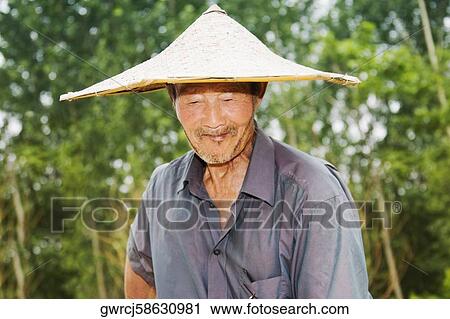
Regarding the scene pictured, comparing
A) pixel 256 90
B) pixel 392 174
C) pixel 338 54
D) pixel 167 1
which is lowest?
pixel 392 174

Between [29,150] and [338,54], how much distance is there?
96.6 inches

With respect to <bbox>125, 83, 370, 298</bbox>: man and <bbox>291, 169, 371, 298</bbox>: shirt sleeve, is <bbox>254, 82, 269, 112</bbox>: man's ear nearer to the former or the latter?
<bbox>125, 83, 370, 298</bbox>: man

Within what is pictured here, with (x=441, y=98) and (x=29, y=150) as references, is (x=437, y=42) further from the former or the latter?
(x=29, y=150)

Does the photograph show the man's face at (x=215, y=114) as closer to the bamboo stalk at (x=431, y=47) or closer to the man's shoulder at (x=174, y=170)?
the man's shoulder at (x=174, y=170)

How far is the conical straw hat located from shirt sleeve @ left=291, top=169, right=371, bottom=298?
245mm

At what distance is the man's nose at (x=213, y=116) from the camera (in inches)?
47.9

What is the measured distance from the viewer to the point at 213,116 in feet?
4.00

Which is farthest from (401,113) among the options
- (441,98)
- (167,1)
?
(167,1)

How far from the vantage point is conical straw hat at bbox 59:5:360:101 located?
1184mm

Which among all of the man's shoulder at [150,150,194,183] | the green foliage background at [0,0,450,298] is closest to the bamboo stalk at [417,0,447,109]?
the green foliage background at [0,0,450,298]

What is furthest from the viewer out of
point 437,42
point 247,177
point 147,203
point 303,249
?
point 437,42

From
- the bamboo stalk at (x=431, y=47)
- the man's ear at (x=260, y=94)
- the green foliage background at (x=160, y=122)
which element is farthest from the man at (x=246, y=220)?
the bamboo stalk at (x=431, y=47)

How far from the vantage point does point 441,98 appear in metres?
5.12

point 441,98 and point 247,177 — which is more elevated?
point 441,98
